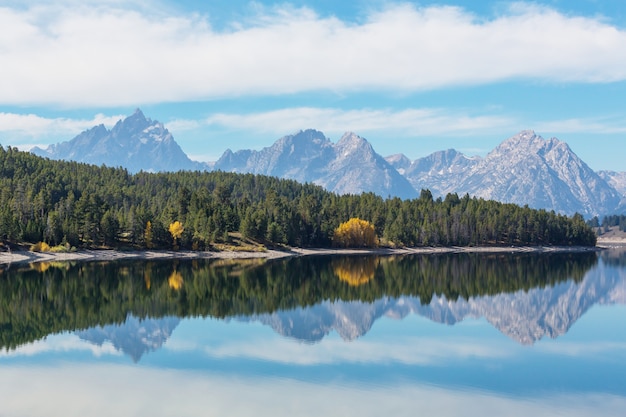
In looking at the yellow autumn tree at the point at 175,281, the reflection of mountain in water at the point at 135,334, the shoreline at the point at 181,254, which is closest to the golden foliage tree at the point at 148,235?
the shoreline at the point at 181,254

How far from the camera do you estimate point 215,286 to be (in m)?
90.6

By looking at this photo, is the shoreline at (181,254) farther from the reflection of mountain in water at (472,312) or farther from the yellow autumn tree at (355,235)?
the reflection of mountain in water at (472,312)

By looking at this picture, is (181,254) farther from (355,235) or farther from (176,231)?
(355,235)

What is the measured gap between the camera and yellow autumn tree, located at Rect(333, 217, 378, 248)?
603 feet

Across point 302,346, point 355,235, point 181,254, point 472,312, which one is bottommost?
point 472,312

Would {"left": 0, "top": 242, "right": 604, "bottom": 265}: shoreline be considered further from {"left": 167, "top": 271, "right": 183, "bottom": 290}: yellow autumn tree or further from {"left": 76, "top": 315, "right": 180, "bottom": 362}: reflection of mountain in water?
{"left": 76, "top": 315, "right": 180, "bottom": 362}: reflection of mountain in water

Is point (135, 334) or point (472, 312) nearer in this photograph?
point (135, 334)

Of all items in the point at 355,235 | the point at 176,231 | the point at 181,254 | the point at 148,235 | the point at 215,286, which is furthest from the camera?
the point at 355,235

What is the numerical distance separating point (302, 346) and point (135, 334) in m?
15.1

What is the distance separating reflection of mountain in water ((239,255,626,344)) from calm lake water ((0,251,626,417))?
28cm

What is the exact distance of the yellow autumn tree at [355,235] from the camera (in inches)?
7234

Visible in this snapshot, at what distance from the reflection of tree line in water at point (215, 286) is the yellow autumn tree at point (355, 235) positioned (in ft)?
128

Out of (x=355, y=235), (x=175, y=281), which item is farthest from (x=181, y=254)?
(x=355, y=235)

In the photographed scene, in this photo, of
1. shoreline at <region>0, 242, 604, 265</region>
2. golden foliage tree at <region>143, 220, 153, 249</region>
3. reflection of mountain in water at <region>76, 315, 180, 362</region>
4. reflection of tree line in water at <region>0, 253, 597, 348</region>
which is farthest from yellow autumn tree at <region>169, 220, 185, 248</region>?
reflection of mountain in water at <region>76, 315, 180, 362</region>
